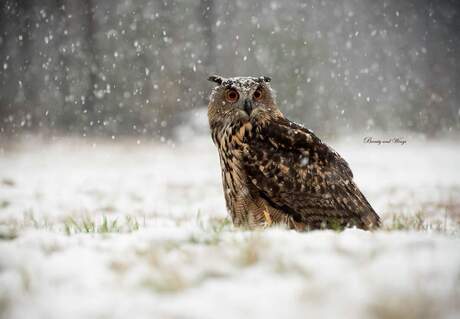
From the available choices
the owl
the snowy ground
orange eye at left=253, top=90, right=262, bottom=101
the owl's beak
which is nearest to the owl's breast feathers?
the owl

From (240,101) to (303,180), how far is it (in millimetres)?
1135

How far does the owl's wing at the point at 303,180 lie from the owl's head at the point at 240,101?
1.53ft

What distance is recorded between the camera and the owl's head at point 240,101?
4270mm

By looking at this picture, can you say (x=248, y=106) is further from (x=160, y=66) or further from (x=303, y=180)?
(x=160, y=66)

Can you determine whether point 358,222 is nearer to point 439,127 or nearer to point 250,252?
point 250,252

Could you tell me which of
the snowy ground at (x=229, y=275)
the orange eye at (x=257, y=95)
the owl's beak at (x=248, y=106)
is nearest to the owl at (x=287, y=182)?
the owl's beak at (x=248, y=106)

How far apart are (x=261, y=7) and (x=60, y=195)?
19.9 m

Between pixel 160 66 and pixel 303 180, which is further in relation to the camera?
pixel 160 66

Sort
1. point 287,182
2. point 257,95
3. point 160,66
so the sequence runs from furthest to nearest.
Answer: point 160,66 < point 257,95 < point 287,182

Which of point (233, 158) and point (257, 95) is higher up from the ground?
point (257, 95)

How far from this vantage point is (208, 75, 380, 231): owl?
3.68m

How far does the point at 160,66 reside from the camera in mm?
22297

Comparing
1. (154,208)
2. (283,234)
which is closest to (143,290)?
(283,234)

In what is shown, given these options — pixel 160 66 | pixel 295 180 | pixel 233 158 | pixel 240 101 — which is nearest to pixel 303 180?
pixel 295 180
